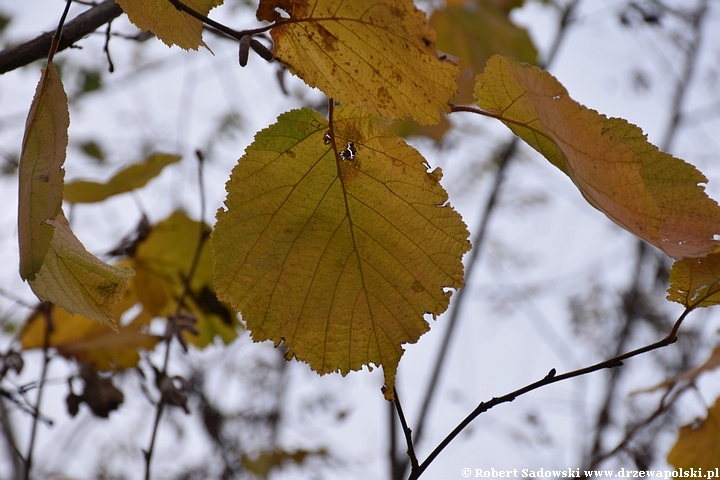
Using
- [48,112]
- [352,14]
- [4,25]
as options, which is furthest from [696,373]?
[4,25]

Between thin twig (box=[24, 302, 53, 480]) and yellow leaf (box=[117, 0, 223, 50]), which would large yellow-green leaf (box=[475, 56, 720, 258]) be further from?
thin twig (box=[24, 302, 53, 480])

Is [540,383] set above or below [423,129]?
below

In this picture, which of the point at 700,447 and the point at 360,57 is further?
the point at 700,447

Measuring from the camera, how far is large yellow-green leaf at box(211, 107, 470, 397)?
1.41ft

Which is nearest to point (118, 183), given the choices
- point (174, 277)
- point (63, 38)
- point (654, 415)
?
point (174, 277)

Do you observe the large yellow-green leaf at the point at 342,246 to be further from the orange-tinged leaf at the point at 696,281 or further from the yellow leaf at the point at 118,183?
the yellow leaf at the point at 118,183

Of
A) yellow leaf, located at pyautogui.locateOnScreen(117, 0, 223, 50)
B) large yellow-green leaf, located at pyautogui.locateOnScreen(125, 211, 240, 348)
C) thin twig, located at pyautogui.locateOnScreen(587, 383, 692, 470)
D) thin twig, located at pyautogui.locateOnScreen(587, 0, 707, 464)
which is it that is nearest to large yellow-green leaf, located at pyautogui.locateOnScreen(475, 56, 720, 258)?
yellow leaf, located at pyautogui.locateOnScreen(117, 0, 223, 50)

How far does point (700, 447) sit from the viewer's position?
0.69 m

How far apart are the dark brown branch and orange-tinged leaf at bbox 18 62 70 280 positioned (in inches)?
4.0

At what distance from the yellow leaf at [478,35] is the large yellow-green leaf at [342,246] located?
2.77 ft

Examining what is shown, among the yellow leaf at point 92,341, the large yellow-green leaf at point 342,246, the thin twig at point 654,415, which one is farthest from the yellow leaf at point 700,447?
the yellow leaf at point 92,341

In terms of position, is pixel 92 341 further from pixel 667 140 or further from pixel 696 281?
pixel 667 140

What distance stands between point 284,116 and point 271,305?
0.13 metres

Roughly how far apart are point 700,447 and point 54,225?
2.26 feet
